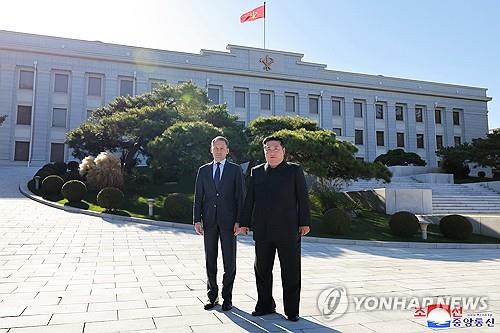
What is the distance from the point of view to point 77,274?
5988 millimetres

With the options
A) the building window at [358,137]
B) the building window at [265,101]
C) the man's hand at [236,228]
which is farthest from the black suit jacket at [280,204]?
the building window at [358,137]

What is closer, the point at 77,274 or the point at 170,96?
the point at 77,274

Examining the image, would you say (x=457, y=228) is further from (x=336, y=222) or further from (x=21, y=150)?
(x=21, y=150)

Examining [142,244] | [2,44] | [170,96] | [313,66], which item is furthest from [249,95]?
[142,244]

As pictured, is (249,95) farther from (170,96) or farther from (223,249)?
(223,249)

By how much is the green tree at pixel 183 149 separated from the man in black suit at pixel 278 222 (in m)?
12.5

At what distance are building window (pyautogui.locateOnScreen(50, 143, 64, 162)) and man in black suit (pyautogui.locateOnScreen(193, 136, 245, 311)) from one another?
1255 inches

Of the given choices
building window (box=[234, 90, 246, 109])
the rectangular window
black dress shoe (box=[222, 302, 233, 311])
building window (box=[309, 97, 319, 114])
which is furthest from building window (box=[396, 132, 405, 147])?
black dress shoe (box=[222, 302, 233, 311])

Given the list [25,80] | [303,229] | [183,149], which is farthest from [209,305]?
[25,80]

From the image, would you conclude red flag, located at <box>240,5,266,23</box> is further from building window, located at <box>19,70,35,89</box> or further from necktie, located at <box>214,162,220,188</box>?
necktie, located at <box>214,162,220,188</box>

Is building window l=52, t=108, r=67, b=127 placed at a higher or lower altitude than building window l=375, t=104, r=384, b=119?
lower

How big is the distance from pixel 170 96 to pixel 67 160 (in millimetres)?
12864

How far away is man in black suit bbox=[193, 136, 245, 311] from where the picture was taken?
14.2 ft

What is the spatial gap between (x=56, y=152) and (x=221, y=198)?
1278 inches
